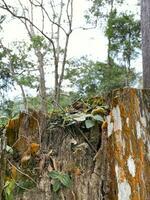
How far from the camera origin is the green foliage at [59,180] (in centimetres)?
183

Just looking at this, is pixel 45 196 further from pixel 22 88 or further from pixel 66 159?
pixel 22 88

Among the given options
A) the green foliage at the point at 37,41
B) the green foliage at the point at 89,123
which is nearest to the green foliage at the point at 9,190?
the green foliage at the point at 89,123

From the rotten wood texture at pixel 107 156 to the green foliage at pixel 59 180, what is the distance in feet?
0.09

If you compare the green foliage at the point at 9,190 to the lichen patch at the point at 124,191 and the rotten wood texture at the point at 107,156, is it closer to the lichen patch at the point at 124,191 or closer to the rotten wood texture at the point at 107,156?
the rotten wood texture at the point at 107,156

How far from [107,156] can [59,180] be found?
268 millimetres

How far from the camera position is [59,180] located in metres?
1.83

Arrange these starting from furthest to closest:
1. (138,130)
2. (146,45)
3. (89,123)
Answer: (146,45), (89,123), (138,130)

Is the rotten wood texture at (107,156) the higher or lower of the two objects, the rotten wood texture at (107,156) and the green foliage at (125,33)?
the lower

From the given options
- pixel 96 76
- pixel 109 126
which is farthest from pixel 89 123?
pixel 96 76

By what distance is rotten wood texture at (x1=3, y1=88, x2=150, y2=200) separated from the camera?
5.44ft

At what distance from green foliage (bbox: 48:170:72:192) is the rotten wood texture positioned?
0.09 ft

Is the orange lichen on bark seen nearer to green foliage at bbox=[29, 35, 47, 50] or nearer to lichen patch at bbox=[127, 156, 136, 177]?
lichen patch at bbox=[127, 156, 136, 177]

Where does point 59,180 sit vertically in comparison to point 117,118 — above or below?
below

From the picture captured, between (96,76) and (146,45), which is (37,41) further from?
(146,45)
